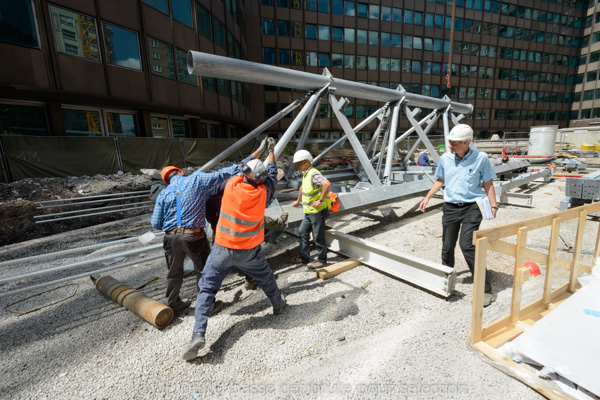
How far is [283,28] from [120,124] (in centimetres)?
2272

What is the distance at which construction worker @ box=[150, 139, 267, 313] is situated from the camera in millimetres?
2992

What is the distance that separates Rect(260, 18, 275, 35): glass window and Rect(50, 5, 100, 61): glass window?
826 inches

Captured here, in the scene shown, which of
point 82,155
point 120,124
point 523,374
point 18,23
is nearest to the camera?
point 523,374

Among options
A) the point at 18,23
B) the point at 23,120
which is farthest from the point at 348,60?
the point at 23,120

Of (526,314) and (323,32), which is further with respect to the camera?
(323,32)

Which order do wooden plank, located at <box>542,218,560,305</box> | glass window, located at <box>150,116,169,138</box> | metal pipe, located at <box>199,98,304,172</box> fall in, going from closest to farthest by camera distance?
wooden plank, located at <box>542,218,560,305</box> → metal pipe, located at <box>199,98,304,172</box> → glass window, located at <box>150,116,169,138</box>

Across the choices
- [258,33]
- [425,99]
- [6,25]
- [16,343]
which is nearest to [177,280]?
[16,343]

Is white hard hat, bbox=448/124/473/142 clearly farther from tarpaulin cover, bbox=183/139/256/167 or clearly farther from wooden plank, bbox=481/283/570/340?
tarpaulin cover, bbox=183/139/256/167

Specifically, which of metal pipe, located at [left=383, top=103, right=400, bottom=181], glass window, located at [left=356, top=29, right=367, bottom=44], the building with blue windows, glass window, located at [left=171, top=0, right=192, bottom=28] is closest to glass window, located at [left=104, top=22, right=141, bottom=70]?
the building with blue windows

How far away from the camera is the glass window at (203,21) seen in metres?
15.4

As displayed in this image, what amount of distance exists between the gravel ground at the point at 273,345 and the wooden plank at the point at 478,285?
0.19 metres

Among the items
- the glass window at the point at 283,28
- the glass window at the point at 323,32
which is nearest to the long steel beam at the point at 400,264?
the glass window at the point at 283,28

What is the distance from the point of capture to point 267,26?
2852 centimetres

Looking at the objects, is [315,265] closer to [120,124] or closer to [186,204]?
[186,204]
